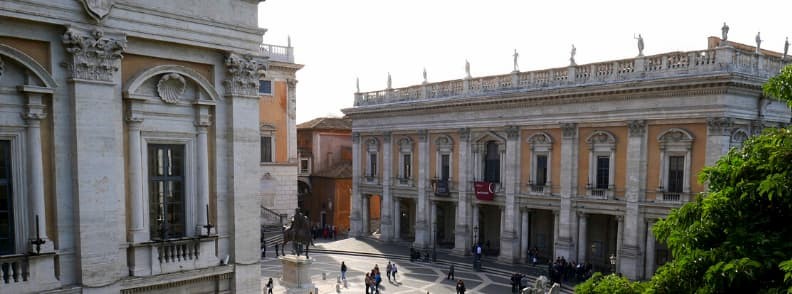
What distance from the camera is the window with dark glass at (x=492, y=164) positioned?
1446 inches

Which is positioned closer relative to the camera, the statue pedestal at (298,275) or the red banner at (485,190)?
the statue pedestal at (298,275)

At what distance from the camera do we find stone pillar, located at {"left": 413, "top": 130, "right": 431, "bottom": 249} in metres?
40.4

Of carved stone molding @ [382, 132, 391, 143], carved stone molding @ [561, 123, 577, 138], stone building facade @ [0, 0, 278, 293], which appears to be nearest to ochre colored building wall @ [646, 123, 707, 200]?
carved stone molding @ [561, 123, 577, 138]

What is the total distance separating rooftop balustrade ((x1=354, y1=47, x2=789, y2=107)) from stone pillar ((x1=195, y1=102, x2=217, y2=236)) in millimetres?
23421

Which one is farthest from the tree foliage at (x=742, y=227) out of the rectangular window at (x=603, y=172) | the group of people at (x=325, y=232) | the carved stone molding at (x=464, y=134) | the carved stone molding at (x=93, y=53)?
the group of people at (x=325, y=232)

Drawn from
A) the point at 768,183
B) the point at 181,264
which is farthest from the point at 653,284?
the point at 181,264

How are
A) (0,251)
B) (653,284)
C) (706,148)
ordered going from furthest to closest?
(706,148) → (0,251) → (653,284)

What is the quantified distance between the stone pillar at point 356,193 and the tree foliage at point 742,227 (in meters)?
37.5

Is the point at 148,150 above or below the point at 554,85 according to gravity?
below

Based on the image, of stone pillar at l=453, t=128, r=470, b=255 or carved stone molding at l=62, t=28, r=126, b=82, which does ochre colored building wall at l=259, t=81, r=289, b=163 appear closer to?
stone pillar at l=453, t=128, r=470, b=255

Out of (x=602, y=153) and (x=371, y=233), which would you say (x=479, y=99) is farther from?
(x=371, y=233)

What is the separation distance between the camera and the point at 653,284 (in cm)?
884

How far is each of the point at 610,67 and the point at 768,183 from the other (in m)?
25.0

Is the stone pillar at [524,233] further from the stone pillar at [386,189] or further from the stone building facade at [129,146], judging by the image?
the stone building facade at [129,146]
